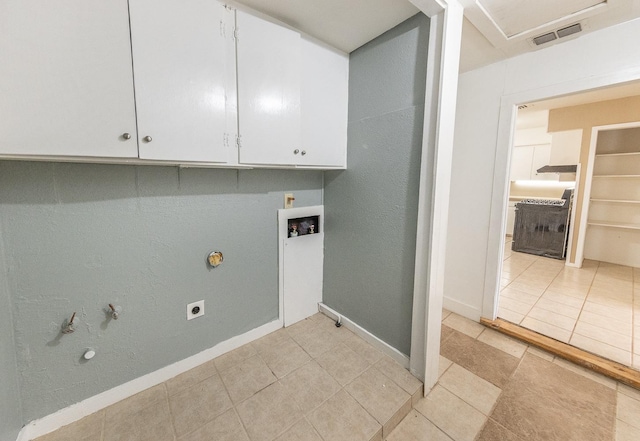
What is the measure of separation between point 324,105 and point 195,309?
162 centimetres

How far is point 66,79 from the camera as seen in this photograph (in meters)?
0.88

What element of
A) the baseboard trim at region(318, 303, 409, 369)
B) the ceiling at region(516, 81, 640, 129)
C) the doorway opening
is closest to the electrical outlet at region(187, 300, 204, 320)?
the baseboard trim at region(318, 303, 409, 369)

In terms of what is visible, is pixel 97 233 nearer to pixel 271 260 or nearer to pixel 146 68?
pixel 146 68

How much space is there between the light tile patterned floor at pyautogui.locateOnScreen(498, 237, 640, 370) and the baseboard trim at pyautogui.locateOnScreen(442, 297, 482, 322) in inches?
10.6

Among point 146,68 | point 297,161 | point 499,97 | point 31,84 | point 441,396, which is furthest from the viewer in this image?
point 499,97

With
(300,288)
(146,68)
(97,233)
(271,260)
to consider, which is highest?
(146,68)

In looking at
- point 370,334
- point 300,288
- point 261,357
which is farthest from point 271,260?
point 370,334

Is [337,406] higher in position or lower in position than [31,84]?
lower

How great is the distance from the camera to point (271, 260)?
188cm

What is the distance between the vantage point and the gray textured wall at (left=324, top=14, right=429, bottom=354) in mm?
1465

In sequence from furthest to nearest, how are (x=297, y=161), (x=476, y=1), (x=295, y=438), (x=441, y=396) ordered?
1. (x=297, y=161)
2. (x=441, y=396)
3. (x=476, y=1)
4. (x=295, y=438)

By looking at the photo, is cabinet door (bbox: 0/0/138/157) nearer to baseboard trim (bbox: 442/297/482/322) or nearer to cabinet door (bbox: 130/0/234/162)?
cabinet door (bbox: 130/0/234/162)

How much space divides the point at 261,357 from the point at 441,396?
1.15m

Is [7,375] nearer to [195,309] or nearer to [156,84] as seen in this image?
[195,309]
